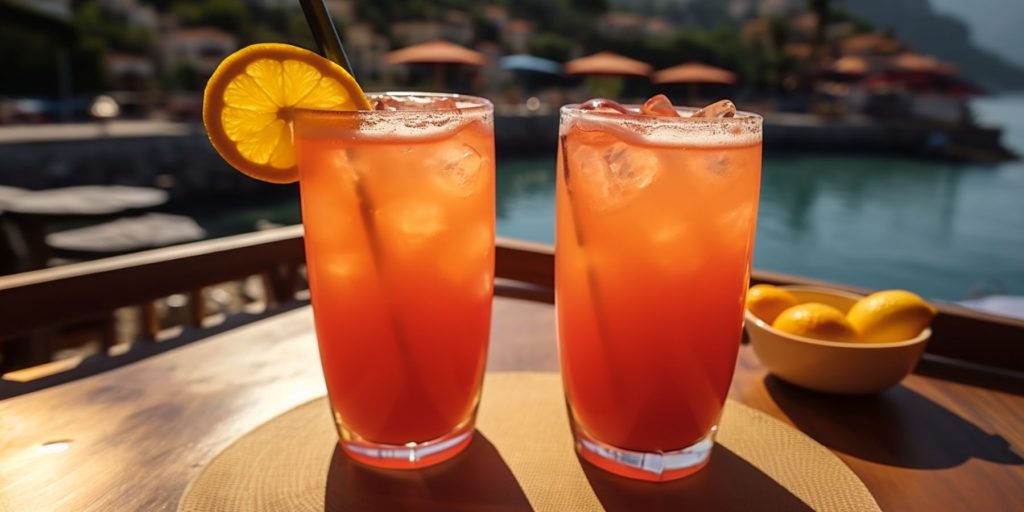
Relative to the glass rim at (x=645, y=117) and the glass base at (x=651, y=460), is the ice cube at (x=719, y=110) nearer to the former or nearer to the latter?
the glass rim at (x=645, y=117)

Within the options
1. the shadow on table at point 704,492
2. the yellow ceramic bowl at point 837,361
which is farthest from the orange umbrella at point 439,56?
the shadow on table at point 704,492

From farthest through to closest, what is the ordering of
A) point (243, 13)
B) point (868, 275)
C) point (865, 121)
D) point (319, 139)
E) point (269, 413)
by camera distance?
point (243, 13) → point (865, 121) → point (868, 275) → point (269, 413) → point (319, 139)

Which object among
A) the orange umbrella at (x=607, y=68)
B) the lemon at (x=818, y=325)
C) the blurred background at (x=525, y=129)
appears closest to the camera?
the lemon at (x=818, y=325)

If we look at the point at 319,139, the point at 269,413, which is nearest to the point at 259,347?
the point at 269,413

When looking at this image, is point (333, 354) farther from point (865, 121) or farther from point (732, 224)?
point (865, 121)

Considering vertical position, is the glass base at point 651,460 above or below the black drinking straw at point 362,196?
below

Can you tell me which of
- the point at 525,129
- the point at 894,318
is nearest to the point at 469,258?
the point at 894,318
